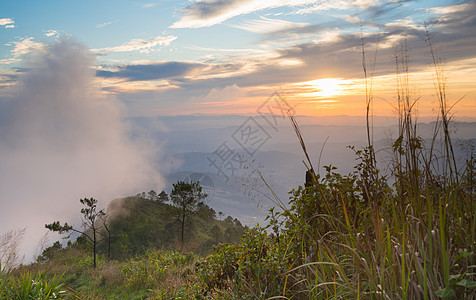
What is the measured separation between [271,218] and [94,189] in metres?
209

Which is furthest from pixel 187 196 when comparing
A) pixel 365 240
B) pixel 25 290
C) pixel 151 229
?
pixel 365 240

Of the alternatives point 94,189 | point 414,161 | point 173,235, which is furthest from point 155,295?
point 94,189

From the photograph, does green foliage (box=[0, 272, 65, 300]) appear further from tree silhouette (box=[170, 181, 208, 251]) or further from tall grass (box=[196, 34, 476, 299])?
tree silhouette (box=[170, 181, 208, 251])

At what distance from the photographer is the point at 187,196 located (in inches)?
747

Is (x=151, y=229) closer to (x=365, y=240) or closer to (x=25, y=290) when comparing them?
(x=25, y=290)

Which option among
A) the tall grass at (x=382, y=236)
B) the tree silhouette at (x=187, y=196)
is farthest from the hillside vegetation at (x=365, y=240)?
the tree silhouette at (x=187, y=196)

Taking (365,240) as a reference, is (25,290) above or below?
below

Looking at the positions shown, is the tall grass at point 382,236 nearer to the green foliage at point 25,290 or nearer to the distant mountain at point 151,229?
the green foliage at point 25,290

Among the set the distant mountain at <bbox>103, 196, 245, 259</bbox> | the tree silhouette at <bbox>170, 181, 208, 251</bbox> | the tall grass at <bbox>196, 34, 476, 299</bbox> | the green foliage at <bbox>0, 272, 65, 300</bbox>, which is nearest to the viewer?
the tall grass at <bbox>196, 34, 476, 299</bbox>

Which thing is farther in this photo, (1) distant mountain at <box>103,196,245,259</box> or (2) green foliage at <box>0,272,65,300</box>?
(1) distant mountain at <box>103,196,245,259</box>

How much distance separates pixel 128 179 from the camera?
584 feet

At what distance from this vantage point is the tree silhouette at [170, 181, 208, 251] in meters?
18.4

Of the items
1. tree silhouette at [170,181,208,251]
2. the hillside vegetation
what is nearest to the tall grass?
the hillside vegetation

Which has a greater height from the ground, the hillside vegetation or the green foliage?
the hillside vegetation
